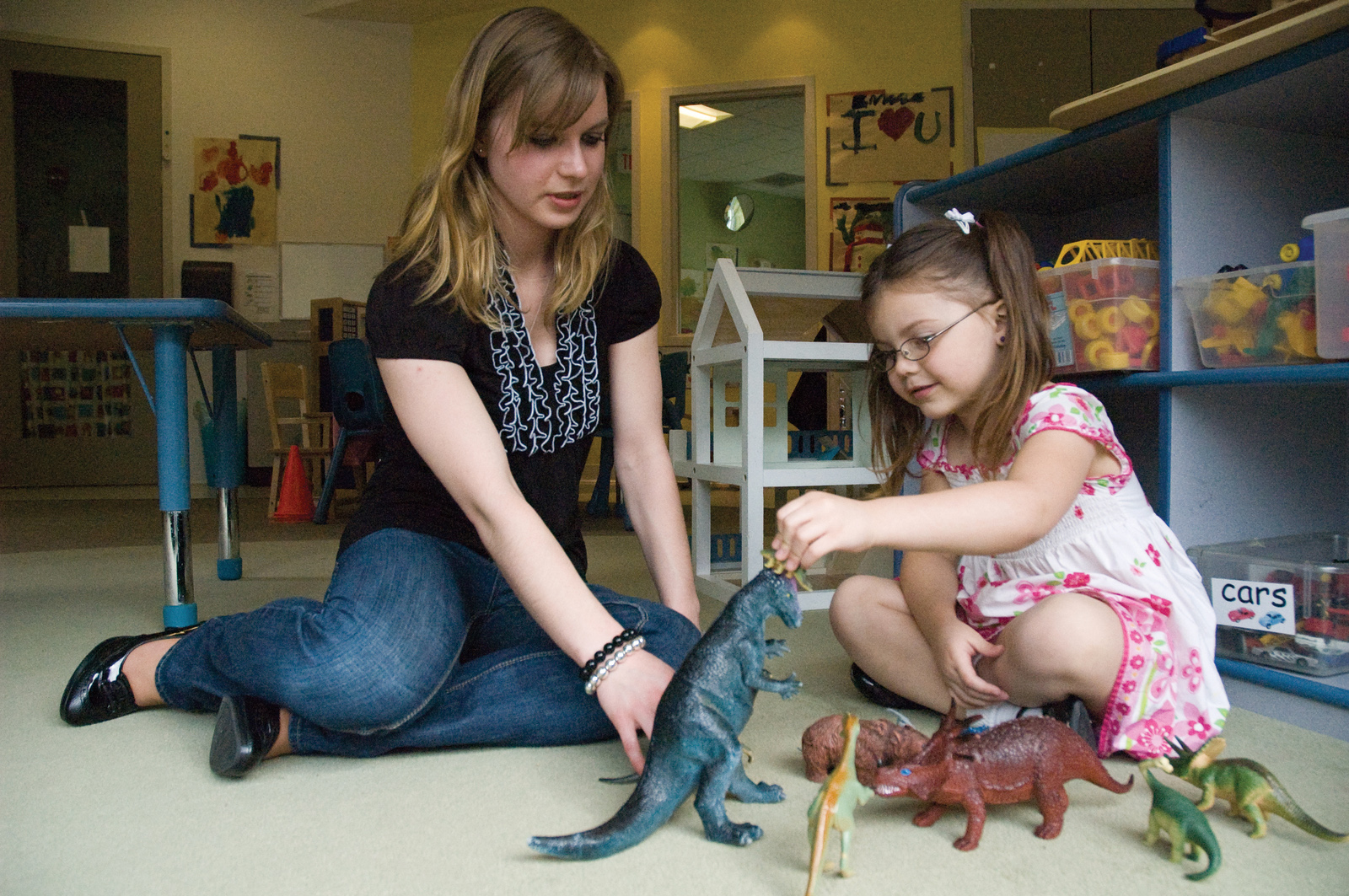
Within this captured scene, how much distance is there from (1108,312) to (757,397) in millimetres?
647

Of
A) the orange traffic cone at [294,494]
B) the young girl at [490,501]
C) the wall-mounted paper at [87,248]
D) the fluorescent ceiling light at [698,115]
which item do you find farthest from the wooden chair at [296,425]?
the young girl at [490,501]

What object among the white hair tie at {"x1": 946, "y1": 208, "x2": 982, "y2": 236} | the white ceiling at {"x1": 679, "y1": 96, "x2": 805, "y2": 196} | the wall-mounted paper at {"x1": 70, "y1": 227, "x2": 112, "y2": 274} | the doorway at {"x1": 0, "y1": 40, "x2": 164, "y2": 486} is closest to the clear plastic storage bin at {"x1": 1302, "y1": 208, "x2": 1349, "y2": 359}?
the white hair tie at {"x1": 946, "y1": 208, "x2": 982, "y2": 236}

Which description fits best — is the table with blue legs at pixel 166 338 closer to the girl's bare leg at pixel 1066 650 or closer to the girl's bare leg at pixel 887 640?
the girl's bare leg at pixel 887 640

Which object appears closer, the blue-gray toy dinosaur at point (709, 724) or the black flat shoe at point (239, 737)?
the blue-gray toy dinosaur at point (709, 724)

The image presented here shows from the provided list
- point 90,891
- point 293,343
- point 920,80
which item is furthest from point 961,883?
point 293,343

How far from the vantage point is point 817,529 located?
0.71 m

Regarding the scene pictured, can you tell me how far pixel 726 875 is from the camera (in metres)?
0.74

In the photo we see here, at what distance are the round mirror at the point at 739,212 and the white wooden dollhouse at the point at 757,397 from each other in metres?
4.14

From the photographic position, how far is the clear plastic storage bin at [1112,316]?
1402 millimetres

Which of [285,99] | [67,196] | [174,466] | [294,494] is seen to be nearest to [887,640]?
[174,466]

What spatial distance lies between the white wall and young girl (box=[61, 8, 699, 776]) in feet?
14.9

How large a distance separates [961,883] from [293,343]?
5522mm

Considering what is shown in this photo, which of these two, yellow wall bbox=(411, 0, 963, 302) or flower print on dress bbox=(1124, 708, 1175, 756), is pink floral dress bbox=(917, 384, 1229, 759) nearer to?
flower print on dress bbox=(1124, 708, 1175, 756)

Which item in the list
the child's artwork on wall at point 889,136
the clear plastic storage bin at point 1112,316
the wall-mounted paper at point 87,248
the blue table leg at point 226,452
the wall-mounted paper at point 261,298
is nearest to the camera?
the clear plastic storage bin at point 1112,316
